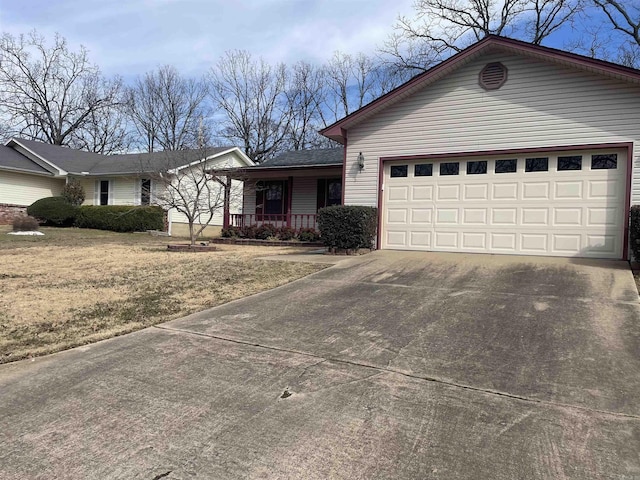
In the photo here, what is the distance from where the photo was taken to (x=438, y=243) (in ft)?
36.6

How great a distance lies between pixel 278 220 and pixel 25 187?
1619 cm

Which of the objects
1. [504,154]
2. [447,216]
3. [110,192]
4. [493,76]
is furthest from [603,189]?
[110,192]

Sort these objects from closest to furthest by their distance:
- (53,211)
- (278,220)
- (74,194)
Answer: (278,220)
(53,211)
(74,194)

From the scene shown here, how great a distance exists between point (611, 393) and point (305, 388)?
2375 mm

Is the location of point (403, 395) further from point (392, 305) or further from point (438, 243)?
point (438, 243)

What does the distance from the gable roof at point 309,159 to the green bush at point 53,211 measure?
1143cm

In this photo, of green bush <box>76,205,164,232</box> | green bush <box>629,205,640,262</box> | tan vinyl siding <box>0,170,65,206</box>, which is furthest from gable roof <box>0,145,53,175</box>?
green bush <box>629,205,640,262</box>

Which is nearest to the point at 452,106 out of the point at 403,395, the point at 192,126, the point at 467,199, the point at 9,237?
the point at 467,199

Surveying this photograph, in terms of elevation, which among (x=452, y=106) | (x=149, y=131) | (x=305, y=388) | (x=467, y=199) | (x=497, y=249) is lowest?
(x=305, y=388)

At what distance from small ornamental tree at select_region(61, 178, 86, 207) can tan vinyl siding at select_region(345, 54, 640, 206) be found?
1760 centimetres

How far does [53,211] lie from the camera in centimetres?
2273

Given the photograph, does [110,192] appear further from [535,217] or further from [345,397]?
[345,397]

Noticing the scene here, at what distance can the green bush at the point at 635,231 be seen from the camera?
841 cm

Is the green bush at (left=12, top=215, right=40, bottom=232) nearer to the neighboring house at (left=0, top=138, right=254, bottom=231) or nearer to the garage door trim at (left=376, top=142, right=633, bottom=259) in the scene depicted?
the neighboring house at (left=0, top=138, right=254, bottom=231)
